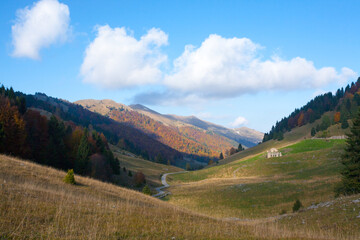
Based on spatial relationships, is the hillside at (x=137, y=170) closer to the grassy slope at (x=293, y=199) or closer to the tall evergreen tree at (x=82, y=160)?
the tall evergreen tree at (x=82, y=160)

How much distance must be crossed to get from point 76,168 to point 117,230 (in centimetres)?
5429

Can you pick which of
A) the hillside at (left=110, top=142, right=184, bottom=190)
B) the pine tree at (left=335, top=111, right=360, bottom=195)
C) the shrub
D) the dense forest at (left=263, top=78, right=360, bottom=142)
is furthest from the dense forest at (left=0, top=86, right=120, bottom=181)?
the dense forest at (left=263, top=78, right=360, bottom=142)

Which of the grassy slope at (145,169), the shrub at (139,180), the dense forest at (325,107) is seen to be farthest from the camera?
the dense forest at (325,107)

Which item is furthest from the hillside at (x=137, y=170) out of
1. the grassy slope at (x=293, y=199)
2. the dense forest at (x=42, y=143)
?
the grassy slope at (x=293, y=199)

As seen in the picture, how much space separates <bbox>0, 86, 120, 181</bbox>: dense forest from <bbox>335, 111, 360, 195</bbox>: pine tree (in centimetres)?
5217

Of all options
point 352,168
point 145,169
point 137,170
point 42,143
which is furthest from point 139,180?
point 352,168

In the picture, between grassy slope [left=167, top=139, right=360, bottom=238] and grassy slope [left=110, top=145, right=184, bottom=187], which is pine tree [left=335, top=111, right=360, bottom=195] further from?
grassy slope [left=110, top=145, right=184, bottom=187]

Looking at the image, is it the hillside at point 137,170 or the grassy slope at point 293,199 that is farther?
the hillside at point 137,170

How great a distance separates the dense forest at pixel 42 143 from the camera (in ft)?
148

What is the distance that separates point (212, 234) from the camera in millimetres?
8750

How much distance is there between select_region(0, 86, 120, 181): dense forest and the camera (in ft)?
148

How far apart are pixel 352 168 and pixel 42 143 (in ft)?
→ 197

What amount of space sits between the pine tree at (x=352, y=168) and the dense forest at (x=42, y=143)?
2054 inches

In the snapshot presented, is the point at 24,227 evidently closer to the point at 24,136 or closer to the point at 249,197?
the point at 249,197
